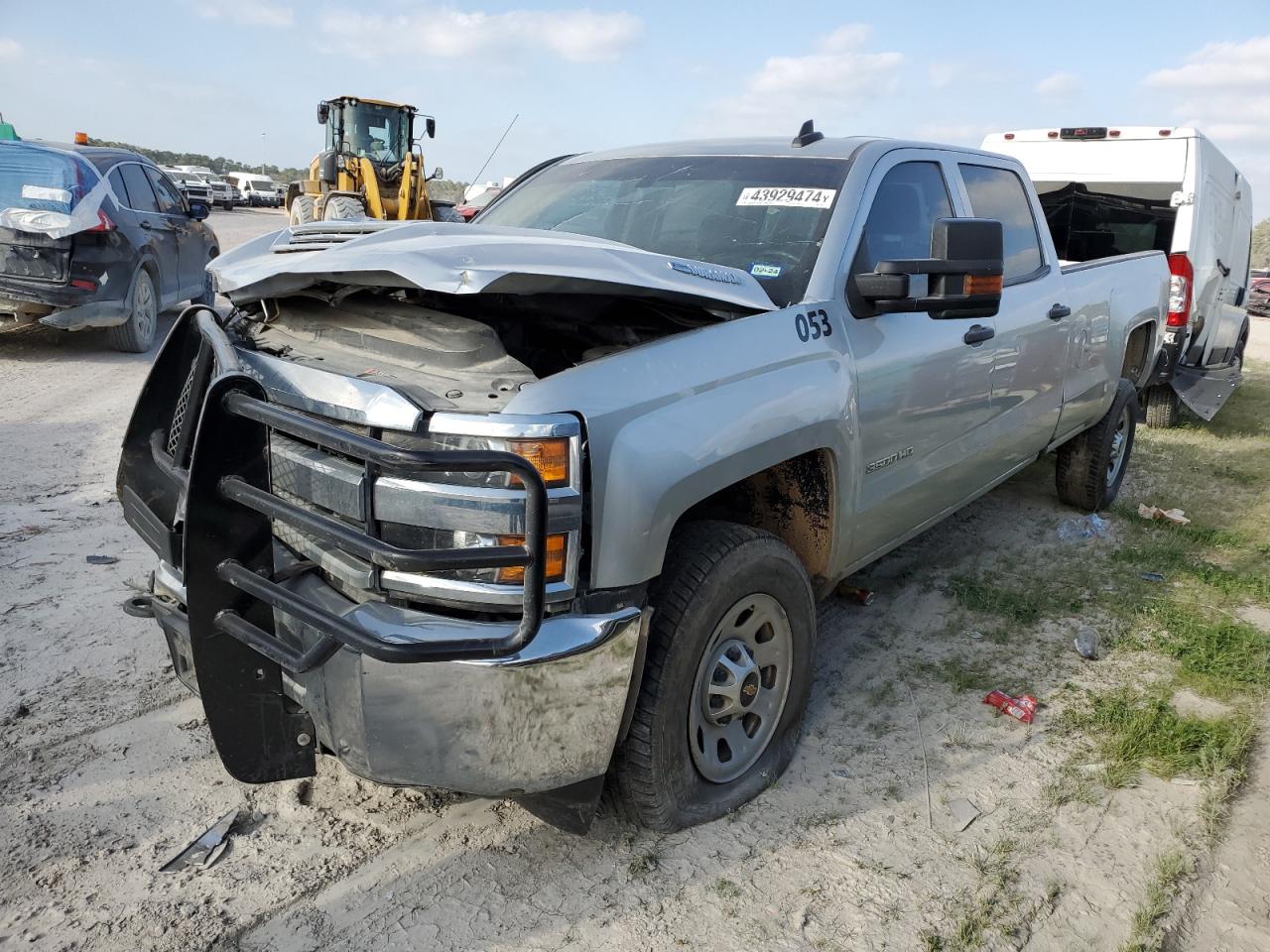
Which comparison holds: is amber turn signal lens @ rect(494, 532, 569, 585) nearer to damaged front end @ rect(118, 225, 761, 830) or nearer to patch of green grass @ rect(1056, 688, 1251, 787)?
damaged front end @ rect(118, 225, 761, 830)

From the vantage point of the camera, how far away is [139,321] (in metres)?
8.77

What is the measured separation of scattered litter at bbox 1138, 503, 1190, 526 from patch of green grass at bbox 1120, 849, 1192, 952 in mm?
3577

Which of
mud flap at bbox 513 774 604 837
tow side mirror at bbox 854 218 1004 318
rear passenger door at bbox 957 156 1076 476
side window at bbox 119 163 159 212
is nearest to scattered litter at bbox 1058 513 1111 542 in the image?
rear passenger door at bbox 957 156 1076 476

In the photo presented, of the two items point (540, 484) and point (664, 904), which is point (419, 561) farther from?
point (664, 904)

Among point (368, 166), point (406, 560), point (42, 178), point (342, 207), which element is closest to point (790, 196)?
point (406, 560)

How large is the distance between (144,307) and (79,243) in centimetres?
112

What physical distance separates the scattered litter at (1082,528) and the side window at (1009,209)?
167 cm

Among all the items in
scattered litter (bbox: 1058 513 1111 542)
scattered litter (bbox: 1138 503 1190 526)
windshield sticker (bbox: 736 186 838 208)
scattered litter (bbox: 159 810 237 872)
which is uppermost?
windshield sticker (bbox: 736 186 838 208)

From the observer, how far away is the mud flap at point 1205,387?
8.21 meters

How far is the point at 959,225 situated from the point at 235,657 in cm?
237

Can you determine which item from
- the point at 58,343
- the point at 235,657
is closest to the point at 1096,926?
the point at 235,657

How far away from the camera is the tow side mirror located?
2928 millimetres

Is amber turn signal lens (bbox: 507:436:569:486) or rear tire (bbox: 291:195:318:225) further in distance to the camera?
rear tire (bbox: 291:195:318:225)

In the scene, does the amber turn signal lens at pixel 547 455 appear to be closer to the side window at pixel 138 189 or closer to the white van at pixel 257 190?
the side window at pixel 138 189
